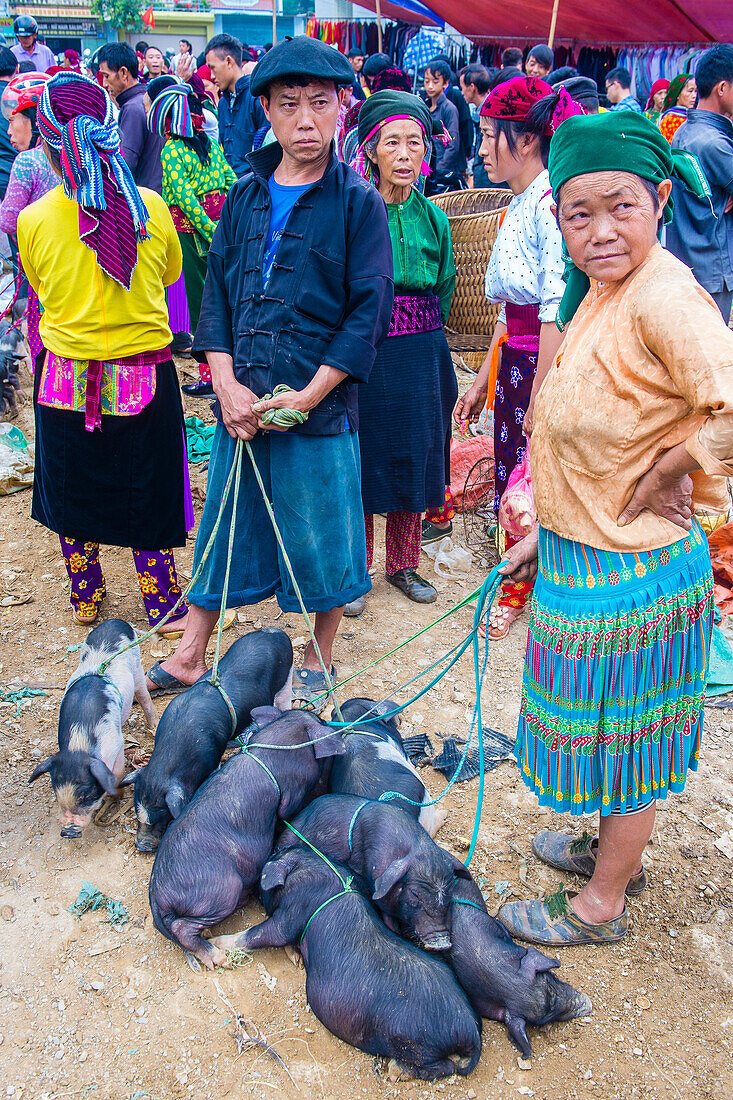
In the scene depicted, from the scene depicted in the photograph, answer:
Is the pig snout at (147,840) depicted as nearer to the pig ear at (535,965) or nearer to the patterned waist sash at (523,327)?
the pig ear at (535,965)

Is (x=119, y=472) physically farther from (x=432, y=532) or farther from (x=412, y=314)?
(x=432, y=532)

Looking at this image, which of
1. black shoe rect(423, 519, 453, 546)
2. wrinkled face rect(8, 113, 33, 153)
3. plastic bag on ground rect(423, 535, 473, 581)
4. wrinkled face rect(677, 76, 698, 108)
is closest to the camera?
wrinkled face rect(8, 113, 33, 153)

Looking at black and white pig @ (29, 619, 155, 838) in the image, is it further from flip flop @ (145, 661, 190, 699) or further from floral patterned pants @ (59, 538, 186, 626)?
floral patterned pants @ (59, 538, 186, 626)

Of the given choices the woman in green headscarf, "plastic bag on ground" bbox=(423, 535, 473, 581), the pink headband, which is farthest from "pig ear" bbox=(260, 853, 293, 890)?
the pink headband

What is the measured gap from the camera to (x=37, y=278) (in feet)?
11.8

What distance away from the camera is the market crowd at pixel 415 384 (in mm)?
1898

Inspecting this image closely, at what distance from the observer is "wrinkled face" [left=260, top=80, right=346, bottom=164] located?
9.41 feet

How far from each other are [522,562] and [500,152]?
2.33 meters

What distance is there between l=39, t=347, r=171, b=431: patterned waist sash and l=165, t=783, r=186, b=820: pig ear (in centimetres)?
181

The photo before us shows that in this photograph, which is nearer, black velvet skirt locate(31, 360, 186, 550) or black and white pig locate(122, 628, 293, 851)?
black and white pig locate(122, 628, 293, 851)

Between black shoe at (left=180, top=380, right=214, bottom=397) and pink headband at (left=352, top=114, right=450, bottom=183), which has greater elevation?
pink headband at (left=352, top=114, right=450, bottom=183)

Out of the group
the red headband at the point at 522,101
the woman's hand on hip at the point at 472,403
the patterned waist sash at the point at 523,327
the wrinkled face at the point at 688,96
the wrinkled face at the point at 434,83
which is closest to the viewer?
the red headband at the point at 522,101

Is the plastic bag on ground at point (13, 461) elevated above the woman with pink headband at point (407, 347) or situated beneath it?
situated beneath

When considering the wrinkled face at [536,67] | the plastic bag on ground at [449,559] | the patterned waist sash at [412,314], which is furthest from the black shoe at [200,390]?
the wrinkled face at [536,67]
